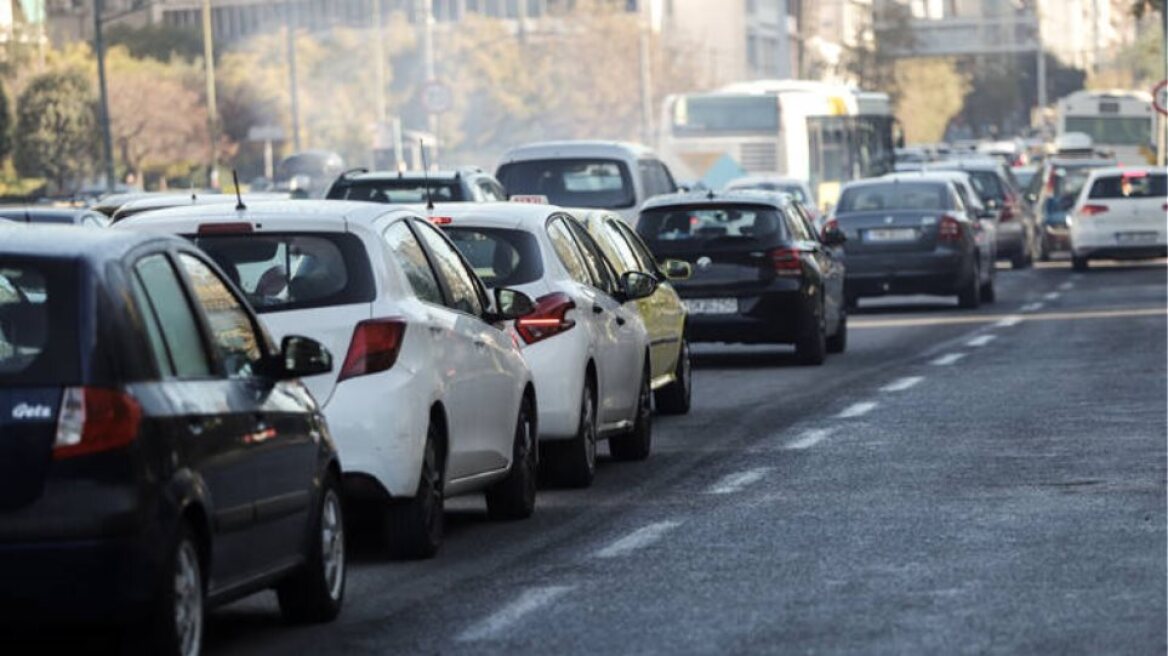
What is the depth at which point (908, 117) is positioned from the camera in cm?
15100

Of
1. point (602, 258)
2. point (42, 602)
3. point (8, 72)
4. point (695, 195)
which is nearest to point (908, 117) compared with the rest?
point (8, 72)

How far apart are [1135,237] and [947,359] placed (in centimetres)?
2490

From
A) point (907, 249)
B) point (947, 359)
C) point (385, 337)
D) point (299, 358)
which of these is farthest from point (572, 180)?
point (299, 358)

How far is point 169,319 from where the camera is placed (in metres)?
8.79

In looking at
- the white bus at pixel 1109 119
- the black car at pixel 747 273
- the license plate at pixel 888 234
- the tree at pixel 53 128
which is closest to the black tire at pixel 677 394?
the black car at pixel 747 273

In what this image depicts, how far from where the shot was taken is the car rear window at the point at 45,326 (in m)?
8.08

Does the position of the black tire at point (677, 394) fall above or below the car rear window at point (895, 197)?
below

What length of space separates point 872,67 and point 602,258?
128256 millimetres

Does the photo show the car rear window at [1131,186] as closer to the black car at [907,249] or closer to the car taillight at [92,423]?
the black car at [907,249]

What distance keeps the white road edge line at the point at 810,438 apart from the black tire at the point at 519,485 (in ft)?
12.0

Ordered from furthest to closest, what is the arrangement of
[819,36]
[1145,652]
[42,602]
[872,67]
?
1. [819,36]
2. [872,67]
3. [1145,652]
4. [42,602]

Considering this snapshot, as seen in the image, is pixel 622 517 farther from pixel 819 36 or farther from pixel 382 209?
pixel 819 36

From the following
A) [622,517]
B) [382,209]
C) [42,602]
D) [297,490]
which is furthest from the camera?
[622,517]

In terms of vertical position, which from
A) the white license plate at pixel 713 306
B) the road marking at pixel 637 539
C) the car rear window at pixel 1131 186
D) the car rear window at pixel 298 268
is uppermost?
the car rear window at pixel 298 268
